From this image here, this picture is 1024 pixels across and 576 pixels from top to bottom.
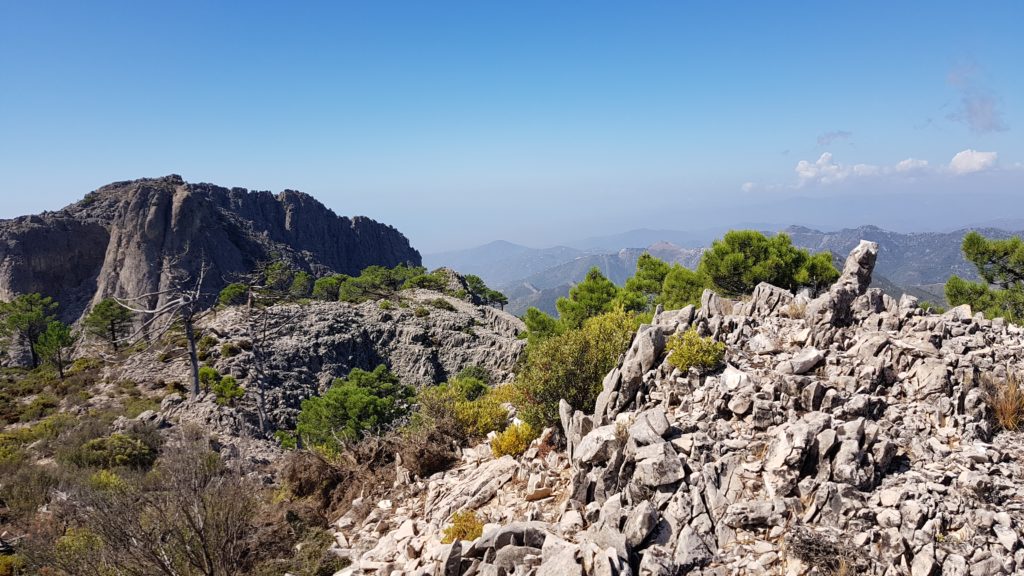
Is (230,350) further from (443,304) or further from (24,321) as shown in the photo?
(24,321)

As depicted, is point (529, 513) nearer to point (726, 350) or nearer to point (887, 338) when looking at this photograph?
point (726, 350)

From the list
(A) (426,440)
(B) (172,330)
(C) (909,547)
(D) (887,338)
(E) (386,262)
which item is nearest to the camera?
(C) (909,547)

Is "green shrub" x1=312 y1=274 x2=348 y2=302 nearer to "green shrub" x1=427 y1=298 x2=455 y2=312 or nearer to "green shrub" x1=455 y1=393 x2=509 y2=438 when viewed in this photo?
"green shrub" x1=427 y1=298 x2=455 y2=312

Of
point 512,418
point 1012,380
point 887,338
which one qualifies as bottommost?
point 512,418

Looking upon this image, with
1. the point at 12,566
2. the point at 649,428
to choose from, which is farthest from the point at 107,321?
the point at 649,428

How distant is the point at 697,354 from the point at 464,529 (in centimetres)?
650

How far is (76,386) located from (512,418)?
1617 inches

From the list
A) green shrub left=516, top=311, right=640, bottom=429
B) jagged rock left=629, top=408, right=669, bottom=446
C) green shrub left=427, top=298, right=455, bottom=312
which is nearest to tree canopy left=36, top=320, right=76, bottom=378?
green shrub left=427, top=298, right=455, bottom=312

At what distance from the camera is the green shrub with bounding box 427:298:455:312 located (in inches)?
2308

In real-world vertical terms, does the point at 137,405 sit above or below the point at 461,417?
below

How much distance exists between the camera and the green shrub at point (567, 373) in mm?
13422

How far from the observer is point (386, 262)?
166 meters

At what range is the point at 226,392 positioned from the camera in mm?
32156

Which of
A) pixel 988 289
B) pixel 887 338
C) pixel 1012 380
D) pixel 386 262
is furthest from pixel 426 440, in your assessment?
pixel 386 262
